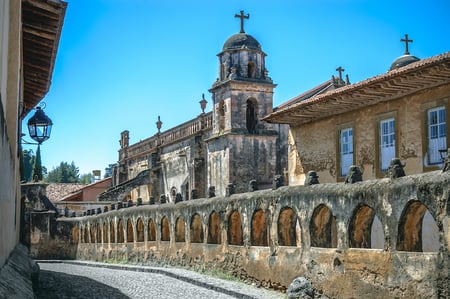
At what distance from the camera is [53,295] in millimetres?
14641

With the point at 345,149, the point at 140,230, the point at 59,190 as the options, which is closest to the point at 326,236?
the point at 345,149

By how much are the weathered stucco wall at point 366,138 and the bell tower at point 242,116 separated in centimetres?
1071

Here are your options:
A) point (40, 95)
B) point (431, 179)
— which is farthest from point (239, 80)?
point (431, 179)

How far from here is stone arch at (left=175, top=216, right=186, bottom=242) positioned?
24.4 meters

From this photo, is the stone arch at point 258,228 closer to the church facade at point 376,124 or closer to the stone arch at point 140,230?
the church facade at point 376,124

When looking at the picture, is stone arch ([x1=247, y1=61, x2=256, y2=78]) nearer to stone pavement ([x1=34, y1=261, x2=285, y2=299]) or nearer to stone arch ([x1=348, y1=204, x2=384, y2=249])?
stone pavement ([x1=34, y1=261, x2=285, y2=299])

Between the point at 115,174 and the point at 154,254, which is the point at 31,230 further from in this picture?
the point at 115,174

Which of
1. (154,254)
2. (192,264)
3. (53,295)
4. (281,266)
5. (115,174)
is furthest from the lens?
(115,174)

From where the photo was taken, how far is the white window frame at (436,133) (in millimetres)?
17469

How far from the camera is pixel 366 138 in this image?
20.5 metres

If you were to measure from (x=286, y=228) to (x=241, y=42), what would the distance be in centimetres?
1979

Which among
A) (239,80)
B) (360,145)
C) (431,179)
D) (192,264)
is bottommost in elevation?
(192,264)

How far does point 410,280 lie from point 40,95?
1088cm

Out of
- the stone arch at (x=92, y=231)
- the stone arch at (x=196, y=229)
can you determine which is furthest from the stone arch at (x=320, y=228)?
the stone arch at (x=92, y=231)
